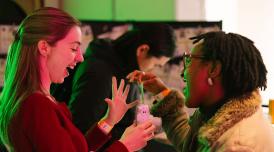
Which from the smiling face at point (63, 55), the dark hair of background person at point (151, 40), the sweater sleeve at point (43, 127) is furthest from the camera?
the dark hair of background person at point (151, 40)

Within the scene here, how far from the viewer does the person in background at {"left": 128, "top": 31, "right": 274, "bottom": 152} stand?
1.25 metres

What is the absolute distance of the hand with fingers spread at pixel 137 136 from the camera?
1.37 m

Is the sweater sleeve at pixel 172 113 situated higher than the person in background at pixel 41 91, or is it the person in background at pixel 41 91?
the person in background at pixel 41 91

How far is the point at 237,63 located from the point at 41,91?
0.61 m

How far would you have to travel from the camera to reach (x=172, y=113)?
5.59 feet

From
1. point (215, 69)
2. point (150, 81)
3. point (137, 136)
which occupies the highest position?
point (215, 69)

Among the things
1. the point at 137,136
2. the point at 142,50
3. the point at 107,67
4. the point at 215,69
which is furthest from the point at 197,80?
the point at 142,50

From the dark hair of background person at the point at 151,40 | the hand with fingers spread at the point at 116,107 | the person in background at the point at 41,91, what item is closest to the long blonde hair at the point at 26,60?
the person in background at the point at 41,91

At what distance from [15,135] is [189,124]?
2.21 feet

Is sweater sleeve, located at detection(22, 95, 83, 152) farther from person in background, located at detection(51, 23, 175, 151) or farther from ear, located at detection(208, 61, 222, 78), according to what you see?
person in background, located at detection(51, 23, 175, 151)

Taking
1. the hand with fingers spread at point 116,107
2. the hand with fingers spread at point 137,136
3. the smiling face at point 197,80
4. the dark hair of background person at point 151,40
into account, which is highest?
the dark hair of background person at point 151,40

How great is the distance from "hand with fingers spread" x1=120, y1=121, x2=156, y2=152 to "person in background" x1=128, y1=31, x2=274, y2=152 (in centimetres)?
16

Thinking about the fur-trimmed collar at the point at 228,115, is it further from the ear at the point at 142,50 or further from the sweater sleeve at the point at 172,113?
the ear at the point at 142,50

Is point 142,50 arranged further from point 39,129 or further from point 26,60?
point 39,129
